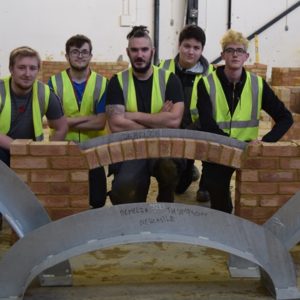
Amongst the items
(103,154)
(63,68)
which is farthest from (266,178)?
(63,68)

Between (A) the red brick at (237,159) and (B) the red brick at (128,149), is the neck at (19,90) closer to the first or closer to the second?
(B) the red brick at (128,149)

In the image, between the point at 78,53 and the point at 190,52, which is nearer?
the point at 78,53

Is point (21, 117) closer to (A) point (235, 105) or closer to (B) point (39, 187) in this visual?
(B) point (39, 187)

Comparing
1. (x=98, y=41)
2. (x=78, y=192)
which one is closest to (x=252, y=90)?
(x=78, y=192)

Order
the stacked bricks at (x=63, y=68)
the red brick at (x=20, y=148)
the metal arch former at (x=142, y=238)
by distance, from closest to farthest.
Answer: the metal arch former at (x=142, y=238), the red brick at (x=20, y=148), the stacked bricks at (x=63, y=68)

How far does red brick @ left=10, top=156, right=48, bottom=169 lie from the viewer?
12.7ft

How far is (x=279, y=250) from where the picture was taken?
2.98 metres

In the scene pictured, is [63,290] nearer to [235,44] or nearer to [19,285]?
[19,285]

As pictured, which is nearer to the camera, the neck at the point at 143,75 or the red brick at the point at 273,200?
the red brick at the point at 273,200

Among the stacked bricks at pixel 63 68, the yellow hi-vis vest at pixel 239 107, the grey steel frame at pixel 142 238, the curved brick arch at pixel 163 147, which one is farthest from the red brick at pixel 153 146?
the stacked bricks at pixel 63 68

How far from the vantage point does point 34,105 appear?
4.31 metres

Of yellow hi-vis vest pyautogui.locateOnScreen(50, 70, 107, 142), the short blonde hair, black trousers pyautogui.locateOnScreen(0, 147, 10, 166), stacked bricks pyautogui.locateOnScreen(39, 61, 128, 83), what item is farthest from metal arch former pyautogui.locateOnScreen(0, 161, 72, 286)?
stacked bricks pyautogui.locateOnScreen(39, 61, 128, 83)

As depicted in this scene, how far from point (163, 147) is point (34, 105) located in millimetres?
1018

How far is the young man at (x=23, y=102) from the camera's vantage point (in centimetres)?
426
